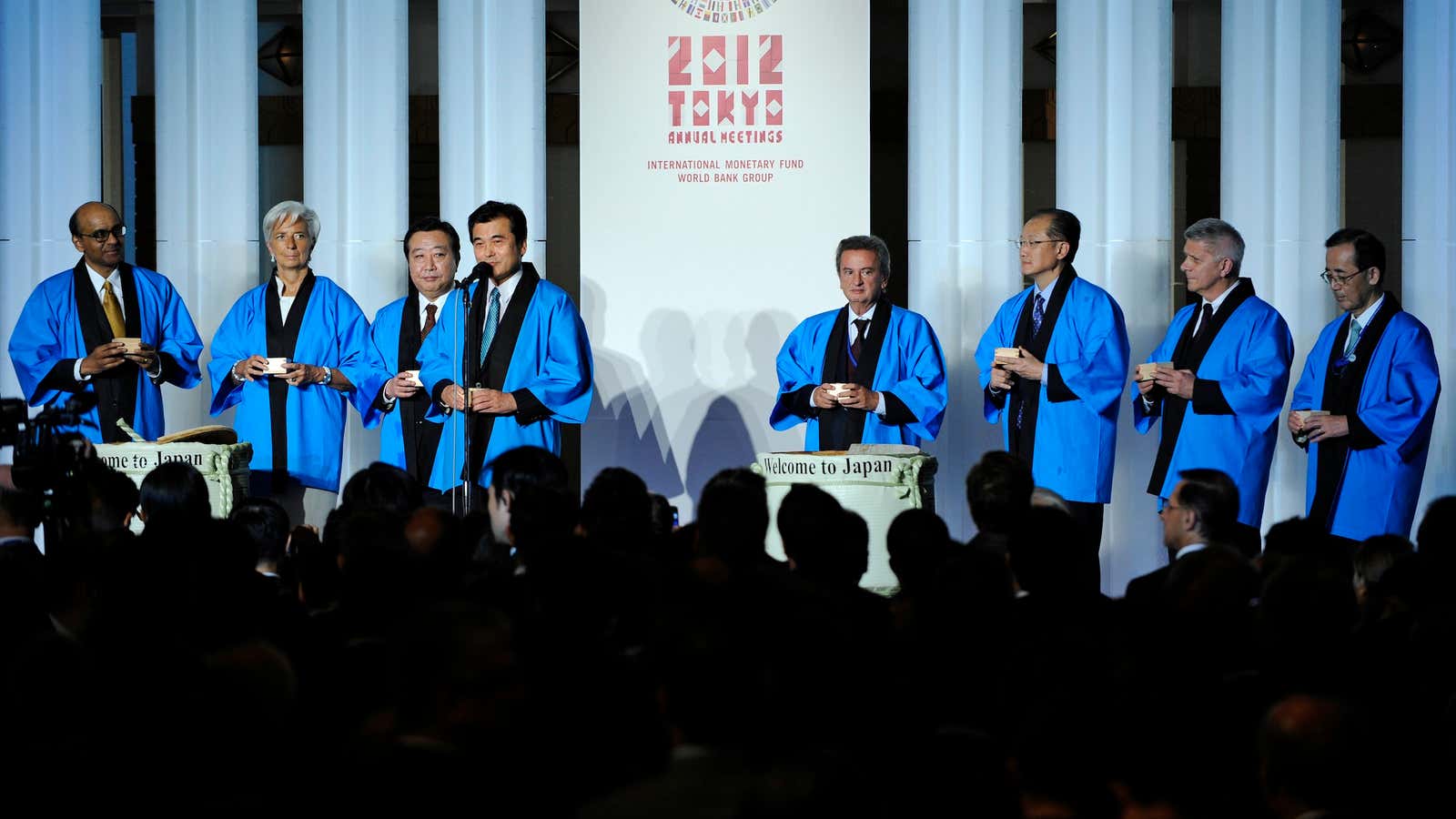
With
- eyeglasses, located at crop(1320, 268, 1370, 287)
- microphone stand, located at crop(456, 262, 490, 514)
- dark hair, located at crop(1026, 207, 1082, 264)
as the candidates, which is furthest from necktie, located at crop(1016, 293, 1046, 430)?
microphone stand, located at crop(456, 262, 490, 514)

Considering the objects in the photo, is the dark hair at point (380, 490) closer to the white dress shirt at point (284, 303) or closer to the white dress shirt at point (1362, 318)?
the white dress shirt at point (284, 303)

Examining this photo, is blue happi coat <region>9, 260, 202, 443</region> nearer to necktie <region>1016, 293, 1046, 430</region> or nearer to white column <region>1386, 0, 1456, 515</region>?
necktie <region>1016, 293, 1046, 430</region>

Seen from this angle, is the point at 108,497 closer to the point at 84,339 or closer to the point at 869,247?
the point at 84,339

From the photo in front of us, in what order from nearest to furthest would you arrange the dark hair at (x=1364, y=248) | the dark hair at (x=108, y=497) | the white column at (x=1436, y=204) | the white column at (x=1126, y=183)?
the dark hair at (x=108, y=497) < the dark hair at (x=1364, y=248) < the white column at (x=1436, y=204) < the white column at (x=1126, y=183)

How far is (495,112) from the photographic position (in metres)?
9.13

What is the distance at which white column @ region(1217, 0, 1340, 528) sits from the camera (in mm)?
8773

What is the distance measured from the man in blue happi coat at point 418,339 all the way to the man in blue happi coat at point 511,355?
8 centimetres

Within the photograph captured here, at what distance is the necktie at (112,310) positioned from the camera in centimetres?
815

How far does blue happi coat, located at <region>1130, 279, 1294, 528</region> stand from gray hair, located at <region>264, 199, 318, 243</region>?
4.28m

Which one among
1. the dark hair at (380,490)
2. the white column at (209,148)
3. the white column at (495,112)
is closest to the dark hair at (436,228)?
the white column at (495,112)

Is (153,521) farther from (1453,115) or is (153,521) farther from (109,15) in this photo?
(109,15)

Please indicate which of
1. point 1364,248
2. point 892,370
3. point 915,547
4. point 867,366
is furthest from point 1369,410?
point 915,547

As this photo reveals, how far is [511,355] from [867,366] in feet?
5.54

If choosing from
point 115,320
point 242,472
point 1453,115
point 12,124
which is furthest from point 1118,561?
point 12,124
